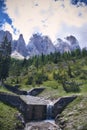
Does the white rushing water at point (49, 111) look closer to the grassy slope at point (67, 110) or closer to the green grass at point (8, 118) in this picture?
the grassy slope at point (67, 110)

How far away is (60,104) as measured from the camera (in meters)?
66.9

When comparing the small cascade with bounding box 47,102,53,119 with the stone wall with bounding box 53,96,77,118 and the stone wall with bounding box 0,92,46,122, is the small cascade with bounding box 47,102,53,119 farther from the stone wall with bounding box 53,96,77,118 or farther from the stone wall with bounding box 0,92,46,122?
the stone wall with bounding box 0,92,46,122

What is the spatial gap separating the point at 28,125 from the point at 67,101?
492 inches

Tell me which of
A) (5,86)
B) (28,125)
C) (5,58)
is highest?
(5,58)

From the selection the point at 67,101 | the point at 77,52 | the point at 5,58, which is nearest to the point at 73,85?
the point at 67,101

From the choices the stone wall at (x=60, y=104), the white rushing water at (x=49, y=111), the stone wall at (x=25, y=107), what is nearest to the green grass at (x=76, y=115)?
the stone wall at (x=60, y=104)

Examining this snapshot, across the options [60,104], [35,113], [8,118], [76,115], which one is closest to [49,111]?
[60,104]

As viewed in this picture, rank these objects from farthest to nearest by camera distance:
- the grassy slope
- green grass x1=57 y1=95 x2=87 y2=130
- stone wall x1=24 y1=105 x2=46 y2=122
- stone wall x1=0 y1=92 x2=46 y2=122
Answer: stone wall x1=24 y1=105 x2=46 y2=122 → stone wall x1=0 y1=92 x2=46 y2=122 → green grass x1=57 y1=95 x2=87 y2=130 → the grassy slope

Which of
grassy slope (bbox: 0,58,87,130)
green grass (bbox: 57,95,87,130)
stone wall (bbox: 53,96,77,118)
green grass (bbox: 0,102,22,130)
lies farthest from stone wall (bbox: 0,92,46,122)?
green grass (bbox: 57,95,87,130)

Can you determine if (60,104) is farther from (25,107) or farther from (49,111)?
(25,107)

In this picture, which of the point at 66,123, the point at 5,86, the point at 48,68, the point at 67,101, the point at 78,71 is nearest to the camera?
the point at 66,123

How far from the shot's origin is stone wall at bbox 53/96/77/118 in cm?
6625

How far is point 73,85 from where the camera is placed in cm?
8181

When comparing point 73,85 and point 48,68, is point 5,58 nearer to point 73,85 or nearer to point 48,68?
point 73,85
